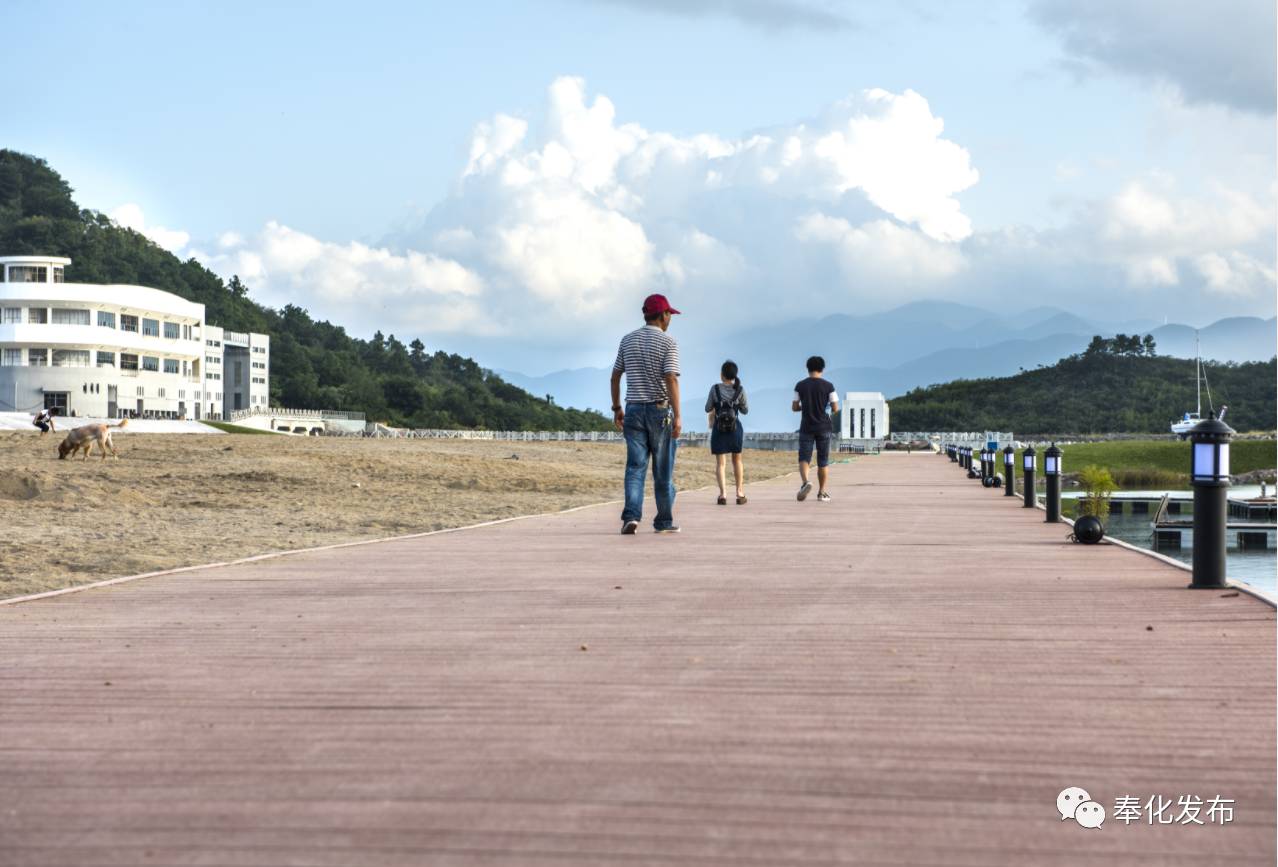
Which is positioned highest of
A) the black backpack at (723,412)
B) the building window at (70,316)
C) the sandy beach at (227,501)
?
the building window at (70,316)

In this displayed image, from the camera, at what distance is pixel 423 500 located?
17.6m

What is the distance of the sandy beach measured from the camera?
376 inches

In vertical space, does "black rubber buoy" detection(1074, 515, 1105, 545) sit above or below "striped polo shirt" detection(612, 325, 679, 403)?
below

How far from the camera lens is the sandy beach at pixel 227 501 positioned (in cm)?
955

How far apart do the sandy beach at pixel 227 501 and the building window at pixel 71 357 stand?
49.5m

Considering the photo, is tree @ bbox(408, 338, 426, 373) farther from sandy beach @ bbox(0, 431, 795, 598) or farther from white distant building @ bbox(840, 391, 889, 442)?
sandy beach @ bbox(0, 431, 795, 598)

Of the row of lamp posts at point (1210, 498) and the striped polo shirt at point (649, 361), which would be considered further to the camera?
the striped polo shirt at point (649, 361)

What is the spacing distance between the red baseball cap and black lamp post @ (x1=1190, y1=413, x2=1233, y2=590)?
15.5 feet

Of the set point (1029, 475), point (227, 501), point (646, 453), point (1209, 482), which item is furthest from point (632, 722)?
point (227, 501)

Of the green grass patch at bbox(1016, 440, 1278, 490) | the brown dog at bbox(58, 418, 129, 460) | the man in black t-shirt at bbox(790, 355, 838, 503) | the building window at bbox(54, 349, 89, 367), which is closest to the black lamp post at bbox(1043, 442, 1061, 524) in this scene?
the man in black t-shirt at bbox(790, 355, 838, 503)

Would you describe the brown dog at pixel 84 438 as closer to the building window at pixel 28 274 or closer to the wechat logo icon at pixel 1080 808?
the wechat logo icon at pixel 1080 808

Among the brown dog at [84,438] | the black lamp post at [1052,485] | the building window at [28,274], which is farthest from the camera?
the building window at [28,274]

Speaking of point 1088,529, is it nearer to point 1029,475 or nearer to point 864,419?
point 1029,475

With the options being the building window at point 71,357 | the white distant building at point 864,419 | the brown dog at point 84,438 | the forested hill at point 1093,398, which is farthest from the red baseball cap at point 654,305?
the forested hill at point 1093,398
